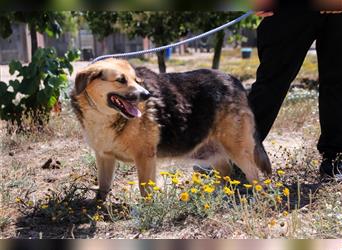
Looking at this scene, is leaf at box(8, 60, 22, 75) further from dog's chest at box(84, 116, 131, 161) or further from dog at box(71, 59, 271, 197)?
dog's chest at box(84, 116, 131, 161)

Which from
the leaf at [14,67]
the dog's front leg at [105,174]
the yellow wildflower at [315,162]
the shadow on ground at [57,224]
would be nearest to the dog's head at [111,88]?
the dog's front leg at [105,174]

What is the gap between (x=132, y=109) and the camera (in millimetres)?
3895

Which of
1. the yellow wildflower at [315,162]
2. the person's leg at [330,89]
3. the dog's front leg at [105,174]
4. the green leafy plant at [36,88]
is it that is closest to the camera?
the dog's front leg at [105,174]

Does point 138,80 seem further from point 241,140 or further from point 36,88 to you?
point 36,88

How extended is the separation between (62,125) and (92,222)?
10.5 ft

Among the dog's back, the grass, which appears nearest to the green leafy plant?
the grass

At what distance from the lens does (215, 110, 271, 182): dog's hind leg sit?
4.35 metres

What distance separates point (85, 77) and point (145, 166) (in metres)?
0.87

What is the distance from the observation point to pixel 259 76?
4699 mm

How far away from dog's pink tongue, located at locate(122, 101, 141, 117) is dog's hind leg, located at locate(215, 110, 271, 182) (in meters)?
0.85

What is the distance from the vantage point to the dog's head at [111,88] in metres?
3.81

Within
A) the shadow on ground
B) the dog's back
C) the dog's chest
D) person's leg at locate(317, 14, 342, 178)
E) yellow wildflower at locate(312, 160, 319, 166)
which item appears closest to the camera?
the shadow on ground

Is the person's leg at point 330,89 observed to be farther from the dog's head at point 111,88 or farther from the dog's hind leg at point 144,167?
the dog's head at point 111,88

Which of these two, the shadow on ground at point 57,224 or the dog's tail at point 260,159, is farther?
the dog's tail at point 260,159
